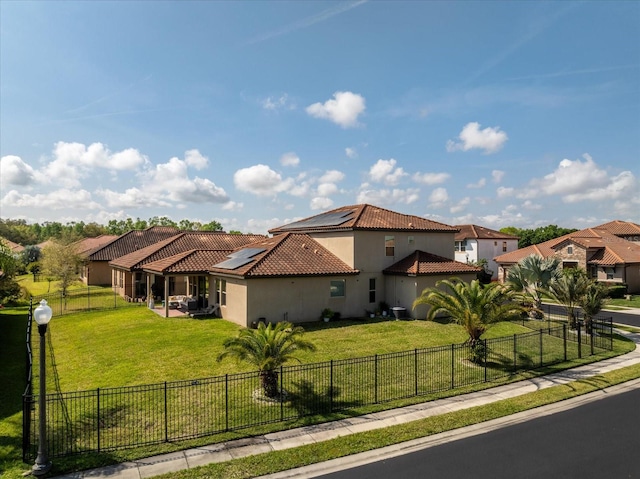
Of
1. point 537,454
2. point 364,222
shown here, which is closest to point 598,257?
point 364,222

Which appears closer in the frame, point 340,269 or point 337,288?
point 340,269

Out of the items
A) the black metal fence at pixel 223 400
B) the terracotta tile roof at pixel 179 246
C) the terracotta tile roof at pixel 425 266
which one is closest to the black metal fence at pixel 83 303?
the terracotta tile roof at pixel 179 246

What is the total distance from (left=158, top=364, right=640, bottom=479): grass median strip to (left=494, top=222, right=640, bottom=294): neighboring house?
32148 millimetres

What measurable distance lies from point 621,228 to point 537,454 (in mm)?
63234

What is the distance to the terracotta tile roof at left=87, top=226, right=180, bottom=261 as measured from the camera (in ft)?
149

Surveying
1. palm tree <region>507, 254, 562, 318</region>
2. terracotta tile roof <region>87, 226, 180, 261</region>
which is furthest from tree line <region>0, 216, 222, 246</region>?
palm tree <region>507, 254, 562, 318</region>

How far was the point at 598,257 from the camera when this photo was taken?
4247 centimetres

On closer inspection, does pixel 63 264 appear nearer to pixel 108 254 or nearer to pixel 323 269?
pixel 108 254

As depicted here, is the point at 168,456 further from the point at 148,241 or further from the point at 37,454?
the point at 148,241

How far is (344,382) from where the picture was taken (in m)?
14.8

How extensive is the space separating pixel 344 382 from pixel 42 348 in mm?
9606

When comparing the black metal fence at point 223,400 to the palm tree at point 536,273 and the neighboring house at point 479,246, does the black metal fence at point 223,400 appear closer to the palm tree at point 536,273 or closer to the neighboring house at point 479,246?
the palm tree at point 536,273

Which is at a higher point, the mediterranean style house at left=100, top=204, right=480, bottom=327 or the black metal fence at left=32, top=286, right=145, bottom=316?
the mediterranean style house at left=100, top=204, right=480, bottom=327

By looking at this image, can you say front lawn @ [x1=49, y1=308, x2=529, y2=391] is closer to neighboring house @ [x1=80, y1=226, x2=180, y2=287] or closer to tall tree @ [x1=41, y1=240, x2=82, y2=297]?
tall tree @ [x1=41, y1=240, x2=82, y2=297]
